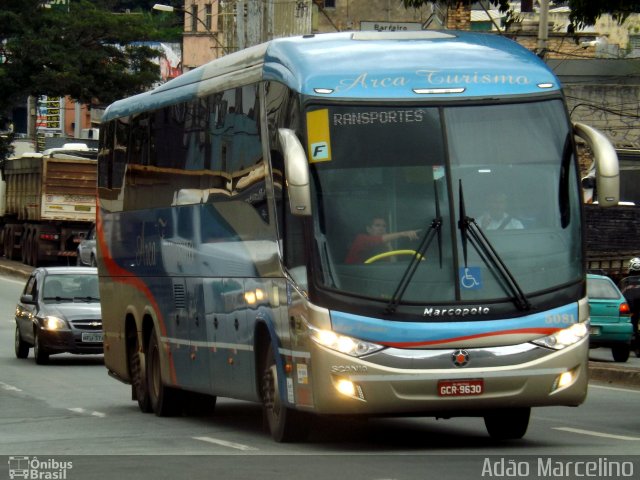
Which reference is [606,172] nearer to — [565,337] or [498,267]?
[498,267]

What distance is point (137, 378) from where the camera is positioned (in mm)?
18781

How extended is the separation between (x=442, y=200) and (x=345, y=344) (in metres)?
1.32

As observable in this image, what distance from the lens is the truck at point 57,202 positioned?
168 ft

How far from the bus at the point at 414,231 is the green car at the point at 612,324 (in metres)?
12.8

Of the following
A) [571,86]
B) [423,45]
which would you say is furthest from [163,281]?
[571,86]

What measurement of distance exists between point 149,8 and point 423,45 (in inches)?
3984

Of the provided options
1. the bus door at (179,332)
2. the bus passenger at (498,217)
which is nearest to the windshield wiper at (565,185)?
the bus passenger at (498,217)

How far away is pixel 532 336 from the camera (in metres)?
12.1

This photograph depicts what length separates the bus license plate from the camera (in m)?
11.9

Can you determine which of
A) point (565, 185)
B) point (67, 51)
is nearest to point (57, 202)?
point (67, 51)

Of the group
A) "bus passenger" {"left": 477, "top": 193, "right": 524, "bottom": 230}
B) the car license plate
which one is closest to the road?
"bus passenger" {"left": 477, "top": 193, "right": 524, "bottom": 230}

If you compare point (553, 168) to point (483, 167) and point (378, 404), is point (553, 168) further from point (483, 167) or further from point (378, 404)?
point (378, 404)

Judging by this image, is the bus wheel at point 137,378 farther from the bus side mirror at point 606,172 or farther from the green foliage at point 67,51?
the green foliage at point 67,51

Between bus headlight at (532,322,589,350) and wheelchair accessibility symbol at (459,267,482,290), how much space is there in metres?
0.61
